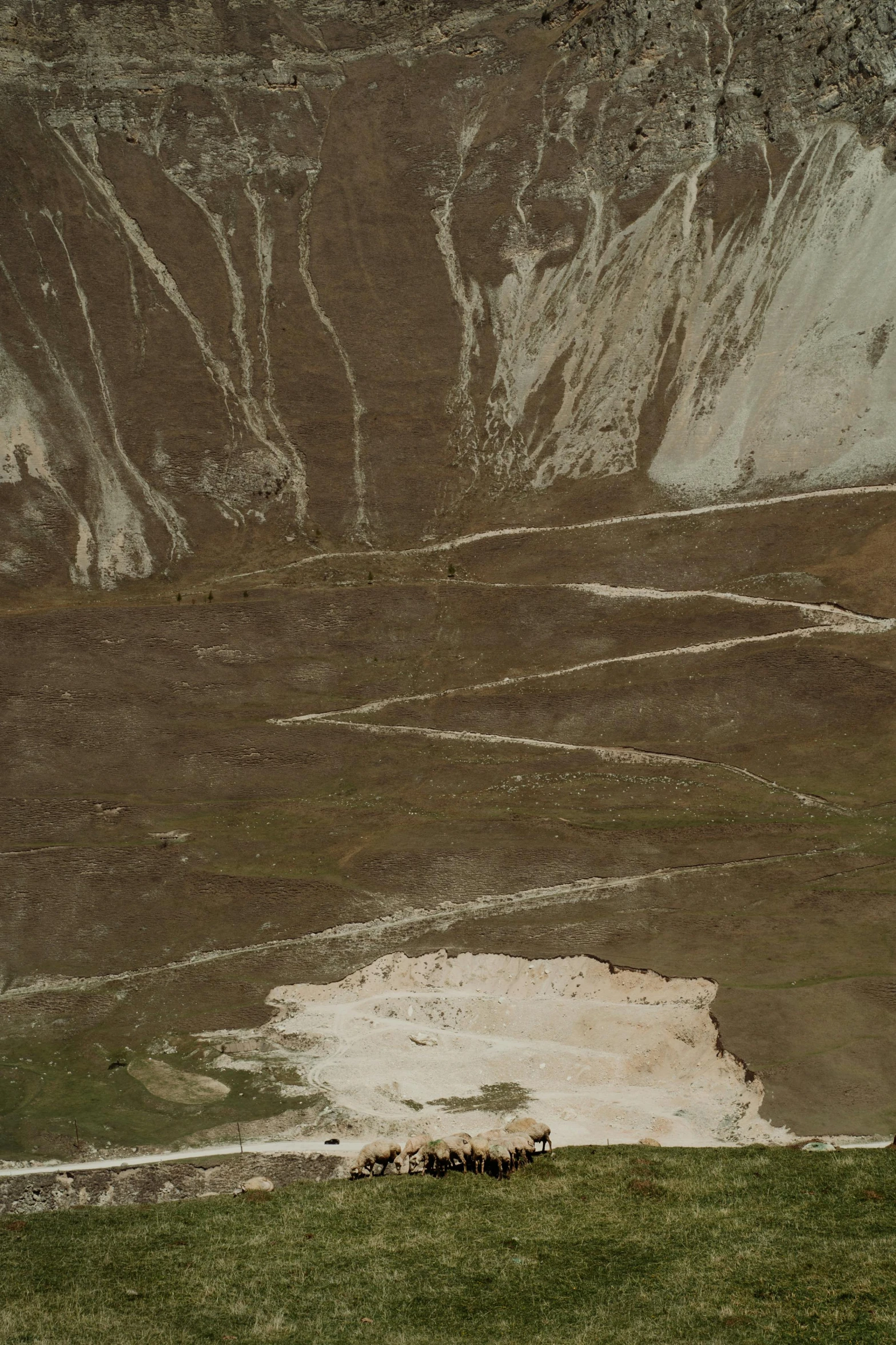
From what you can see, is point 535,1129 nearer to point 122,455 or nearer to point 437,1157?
point 437,1157

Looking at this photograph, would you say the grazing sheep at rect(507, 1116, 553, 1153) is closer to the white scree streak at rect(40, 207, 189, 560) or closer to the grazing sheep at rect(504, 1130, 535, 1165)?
the grazing sheep at rect(504, 1130, 535, 1165)

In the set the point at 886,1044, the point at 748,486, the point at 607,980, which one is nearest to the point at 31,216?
the point at 748,486

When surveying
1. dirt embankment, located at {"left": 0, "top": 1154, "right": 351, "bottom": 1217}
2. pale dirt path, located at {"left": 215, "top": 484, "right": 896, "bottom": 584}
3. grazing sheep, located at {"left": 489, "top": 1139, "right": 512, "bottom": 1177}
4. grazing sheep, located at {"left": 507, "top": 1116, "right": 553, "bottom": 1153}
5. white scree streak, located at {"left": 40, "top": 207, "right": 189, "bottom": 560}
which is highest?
white scree streak, located at {"left": 40, "top": 207, "right": 189, "bottom": 560}

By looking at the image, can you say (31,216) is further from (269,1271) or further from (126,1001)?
(269,1271)

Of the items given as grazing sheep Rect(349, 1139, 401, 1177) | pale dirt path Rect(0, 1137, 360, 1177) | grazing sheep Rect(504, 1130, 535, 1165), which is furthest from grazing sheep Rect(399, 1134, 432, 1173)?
pale dirt path Rect(0, 1137, 360, 1177)

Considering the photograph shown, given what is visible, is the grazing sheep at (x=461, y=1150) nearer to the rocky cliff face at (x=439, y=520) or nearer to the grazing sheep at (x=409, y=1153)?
the grazing sheep at (x=409, y=1153)
